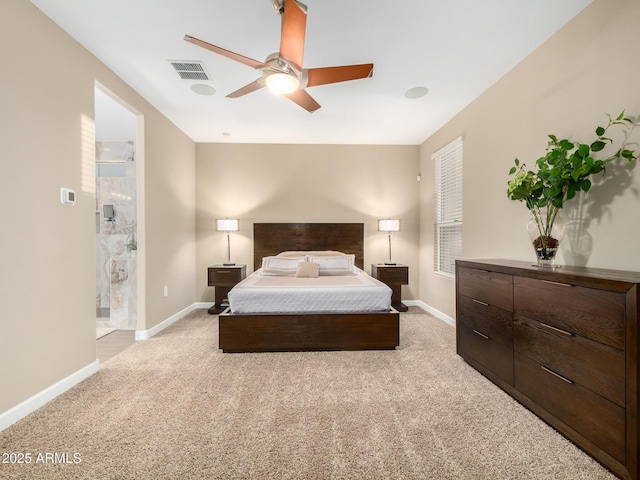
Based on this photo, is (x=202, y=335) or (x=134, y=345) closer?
(x=134, y=345)

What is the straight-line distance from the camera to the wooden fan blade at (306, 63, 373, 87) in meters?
1.96

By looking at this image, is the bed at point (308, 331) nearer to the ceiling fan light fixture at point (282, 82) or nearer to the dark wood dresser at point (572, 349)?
the dark wood dresser at point (572, 349)

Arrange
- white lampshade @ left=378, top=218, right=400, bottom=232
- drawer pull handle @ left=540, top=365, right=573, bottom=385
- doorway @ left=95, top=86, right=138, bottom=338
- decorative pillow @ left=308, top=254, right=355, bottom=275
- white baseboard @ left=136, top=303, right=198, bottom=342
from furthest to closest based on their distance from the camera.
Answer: white lampshade @ left=378, top=218, right=400, bottom=232 < doorway @ left=95, top=86, right=138, bottom=338 < decorative pillow @ left=308, top=254, right=355, bottom=275 < white baseboard @ left=136, top=303, right=198, bottom=342 < drawer pull handle @ left=540, top=365, right=573, bottom=385

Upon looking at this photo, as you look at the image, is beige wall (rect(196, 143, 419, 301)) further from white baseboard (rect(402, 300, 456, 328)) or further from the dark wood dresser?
the dark wood dresser

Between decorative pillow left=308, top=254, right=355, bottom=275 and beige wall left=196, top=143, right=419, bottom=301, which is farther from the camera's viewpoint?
beige wall left=196, top=143, right=419, bottom=301

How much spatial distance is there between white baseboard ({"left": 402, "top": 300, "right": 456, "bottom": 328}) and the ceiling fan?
10.4 feet

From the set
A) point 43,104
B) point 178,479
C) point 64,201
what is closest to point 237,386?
point 178,479

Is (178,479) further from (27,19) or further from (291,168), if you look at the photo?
(291,168)

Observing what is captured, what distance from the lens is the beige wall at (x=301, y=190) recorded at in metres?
4.77

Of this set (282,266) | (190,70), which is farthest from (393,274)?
(190,70)

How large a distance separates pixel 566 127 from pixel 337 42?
1846 millimetres

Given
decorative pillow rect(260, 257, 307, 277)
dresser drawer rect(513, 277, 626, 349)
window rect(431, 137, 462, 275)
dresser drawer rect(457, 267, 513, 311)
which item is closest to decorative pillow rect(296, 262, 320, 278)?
decorative pillow rect(260, 257, 307, 277)

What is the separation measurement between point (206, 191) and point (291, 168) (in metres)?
1.46

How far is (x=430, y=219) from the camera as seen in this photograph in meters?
4.45
